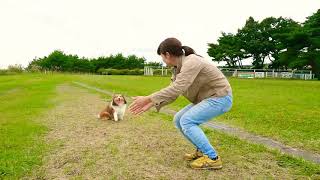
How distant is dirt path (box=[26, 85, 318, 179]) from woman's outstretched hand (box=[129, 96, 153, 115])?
0.97 meters

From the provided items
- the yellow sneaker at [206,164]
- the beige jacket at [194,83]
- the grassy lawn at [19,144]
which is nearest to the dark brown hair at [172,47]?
the beige jacket at [194,83]

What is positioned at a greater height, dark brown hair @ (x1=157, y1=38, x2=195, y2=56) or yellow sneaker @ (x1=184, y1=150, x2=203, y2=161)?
dark brown hair @ (x1=157, y1=38, x2=195, y2=56)

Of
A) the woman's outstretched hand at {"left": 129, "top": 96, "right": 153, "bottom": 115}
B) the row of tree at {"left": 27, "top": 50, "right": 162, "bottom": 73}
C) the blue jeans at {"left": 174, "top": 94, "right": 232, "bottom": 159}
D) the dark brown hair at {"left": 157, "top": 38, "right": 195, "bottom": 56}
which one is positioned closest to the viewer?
the woman's outstretched hand at {"left": 129, "top": 96, "right": 153, "bottom": 115}

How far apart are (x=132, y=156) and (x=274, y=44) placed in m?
62.1

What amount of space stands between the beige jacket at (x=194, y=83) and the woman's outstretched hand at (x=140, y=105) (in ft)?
0.24

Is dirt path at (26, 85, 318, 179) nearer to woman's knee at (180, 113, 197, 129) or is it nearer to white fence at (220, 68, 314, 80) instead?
woman's knee at (180, 113, 197, 129)

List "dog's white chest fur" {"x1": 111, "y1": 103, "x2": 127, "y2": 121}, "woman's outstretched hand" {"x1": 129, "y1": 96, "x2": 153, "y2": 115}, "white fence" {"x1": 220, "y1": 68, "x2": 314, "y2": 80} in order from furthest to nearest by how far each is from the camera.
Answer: "white fence" {"x1": 220, "y1": 68, "x2": 314, "y2": 80} → "dog's white chest fur" {"x1": 111, "y1": 103, "x2": 127, "y2": 121} → "woman's outstretched hand" {"x1": 129, "y1": 96, "x2": 153, "y2": 115}

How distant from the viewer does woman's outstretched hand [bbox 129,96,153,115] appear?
5.44 m

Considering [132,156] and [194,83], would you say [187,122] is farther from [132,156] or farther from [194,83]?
[132,156]

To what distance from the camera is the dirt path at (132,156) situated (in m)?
6.00

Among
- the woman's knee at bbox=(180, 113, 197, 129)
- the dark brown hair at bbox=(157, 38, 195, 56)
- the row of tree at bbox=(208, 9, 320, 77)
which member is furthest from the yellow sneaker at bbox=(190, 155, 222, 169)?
the row of tree at bbox=(208, 9, 320, 77)

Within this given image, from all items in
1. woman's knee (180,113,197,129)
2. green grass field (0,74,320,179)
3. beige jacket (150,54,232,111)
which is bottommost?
green grass field (0,74,320,179)

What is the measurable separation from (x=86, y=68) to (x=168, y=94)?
8586 cm

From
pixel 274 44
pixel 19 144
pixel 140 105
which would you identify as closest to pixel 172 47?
pixel 140 105
